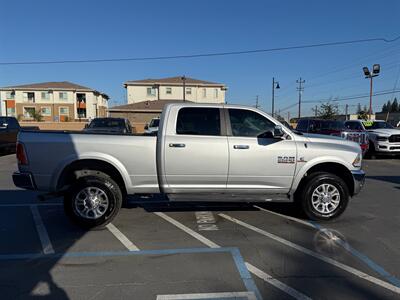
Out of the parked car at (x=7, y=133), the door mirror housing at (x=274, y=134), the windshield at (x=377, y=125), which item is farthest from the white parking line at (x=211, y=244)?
the windshield at (x=377, y=125)

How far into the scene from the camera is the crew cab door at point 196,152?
5.68m

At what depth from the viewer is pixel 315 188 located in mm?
6008

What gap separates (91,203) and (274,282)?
3178 mm

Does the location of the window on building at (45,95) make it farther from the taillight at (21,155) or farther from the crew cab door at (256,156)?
the crew cab door at (256,156)

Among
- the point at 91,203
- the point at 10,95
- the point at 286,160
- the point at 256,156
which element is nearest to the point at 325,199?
the point at 286,160

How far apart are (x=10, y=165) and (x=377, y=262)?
13.6m

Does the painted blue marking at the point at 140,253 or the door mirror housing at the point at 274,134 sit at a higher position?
the door mirror housing at the point at 274,134

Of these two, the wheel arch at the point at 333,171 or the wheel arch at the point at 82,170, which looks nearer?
the wheel arch at the point at 82,170

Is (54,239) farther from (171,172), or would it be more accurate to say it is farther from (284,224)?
(284,224)

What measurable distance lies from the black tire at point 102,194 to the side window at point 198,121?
1.40m

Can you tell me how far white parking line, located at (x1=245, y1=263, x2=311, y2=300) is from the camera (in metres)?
3.57

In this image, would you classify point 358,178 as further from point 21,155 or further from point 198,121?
point 21,155

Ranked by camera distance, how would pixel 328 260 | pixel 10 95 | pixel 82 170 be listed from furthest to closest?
pixel 10 95, pixel 82 170, pixel 328 260

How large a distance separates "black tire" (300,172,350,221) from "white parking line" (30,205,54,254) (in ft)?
13.2
